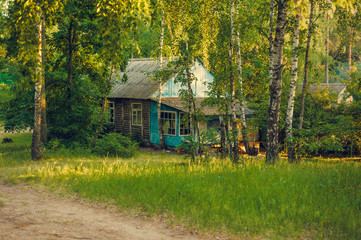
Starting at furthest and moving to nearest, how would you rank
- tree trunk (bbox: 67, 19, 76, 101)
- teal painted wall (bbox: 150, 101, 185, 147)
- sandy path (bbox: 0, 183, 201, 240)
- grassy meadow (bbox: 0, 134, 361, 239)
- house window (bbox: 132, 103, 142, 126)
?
1. house window (bbox: 132, 103, 142, 126)
2. teal painted wall (bbox: 150, 101, 185, 147)
3. tree trunk (bbox: 67, 19, 76, 101)
4. grassy meadow (bbox: 0, 134, 361, 239)
5. sandy path (bbox: 0, 183, 201, 240)

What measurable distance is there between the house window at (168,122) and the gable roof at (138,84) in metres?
1.94

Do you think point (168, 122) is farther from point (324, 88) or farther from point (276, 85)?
Answer: point (276, 85)

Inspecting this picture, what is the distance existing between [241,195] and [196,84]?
21963 mm

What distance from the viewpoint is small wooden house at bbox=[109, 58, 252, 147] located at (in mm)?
25788

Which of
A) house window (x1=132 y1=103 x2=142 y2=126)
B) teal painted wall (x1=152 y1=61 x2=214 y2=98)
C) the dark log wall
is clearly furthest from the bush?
house window (x1=132 y1=103 x2=142 y2=126)

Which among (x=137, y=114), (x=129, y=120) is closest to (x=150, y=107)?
(x=137, y=114)

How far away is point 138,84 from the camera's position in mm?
29234

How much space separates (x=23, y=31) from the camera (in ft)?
35.2

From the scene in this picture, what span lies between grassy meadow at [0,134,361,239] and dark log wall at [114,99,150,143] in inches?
688

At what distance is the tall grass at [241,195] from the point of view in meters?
Result: 6.09

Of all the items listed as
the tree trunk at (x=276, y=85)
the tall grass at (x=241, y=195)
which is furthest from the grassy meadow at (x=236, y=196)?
the tree trunk at (x=276, y=85)

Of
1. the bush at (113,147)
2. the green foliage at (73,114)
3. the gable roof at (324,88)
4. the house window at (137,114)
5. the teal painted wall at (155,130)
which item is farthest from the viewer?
the house window at (137,114)

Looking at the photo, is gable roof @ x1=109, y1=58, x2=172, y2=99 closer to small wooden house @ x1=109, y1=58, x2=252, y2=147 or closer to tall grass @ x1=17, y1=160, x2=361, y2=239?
small wooden house @ x1=109, y1=58, x2=252, y2=147

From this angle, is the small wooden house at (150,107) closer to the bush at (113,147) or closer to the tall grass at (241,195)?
the bush at (113,147)
